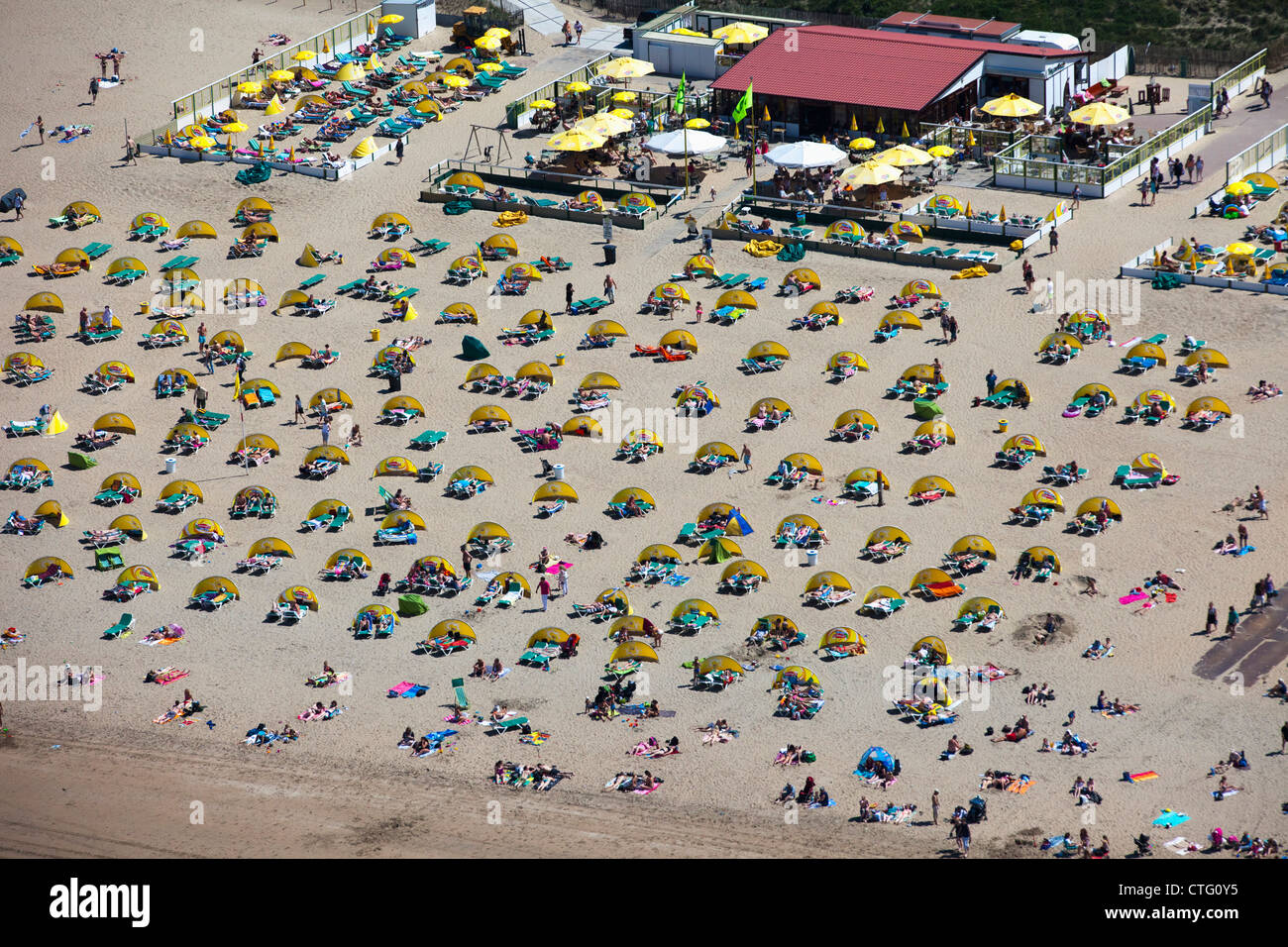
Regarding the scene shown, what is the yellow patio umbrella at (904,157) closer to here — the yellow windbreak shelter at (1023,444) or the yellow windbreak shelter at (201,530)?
the yellow windbreak shelter at (1023,444)

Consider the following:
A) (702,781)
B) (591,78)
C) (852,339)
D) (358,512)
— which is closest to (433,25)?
(591,78)

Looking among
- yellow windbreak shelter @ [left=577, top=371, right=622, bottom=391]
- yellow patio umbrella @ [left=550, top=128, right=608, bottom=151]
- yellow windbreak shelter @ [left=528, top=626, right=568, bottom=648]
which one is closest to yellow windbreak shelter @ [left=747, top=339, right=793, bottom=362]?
yellow windbreak shelter @ [left=577, top=371, right=622, bottom=391]

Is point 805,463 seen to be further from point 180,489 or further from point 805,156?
point 805,156

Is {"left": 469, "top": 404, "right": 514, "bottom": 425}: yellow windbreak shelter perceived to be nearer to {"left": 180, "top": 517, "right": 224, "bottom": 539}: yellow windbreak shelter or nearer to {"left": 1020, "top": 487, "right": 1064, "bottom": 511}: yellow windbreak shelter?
{"left": 180, "top": 517, "right": 224, "bottom": 539}: yellow windbreak shelter

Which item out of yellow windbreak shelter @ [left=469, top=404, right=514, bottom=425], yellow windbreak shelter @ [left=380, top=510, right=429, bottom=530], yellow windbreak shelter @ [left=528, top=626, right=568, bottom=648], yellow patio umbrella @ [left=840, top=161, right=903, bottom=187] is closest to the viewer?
yellow windbreak shelter @ [left=528, top=626, right=568, bottom=648]

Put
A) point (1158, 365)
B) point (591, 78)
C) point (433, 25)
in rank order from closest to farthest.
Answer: point (1158, 365) < point (591, 78) < point (433, 25)

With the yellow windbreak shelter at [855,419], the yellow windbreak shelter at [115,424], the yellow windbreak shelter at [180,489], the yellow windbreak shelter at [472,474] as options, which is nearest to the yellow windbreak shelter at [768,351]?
the yellow windbreak shelter at [855,419]

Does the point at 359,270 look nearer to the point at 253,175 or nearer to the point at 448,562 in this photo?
the point at 253,175
